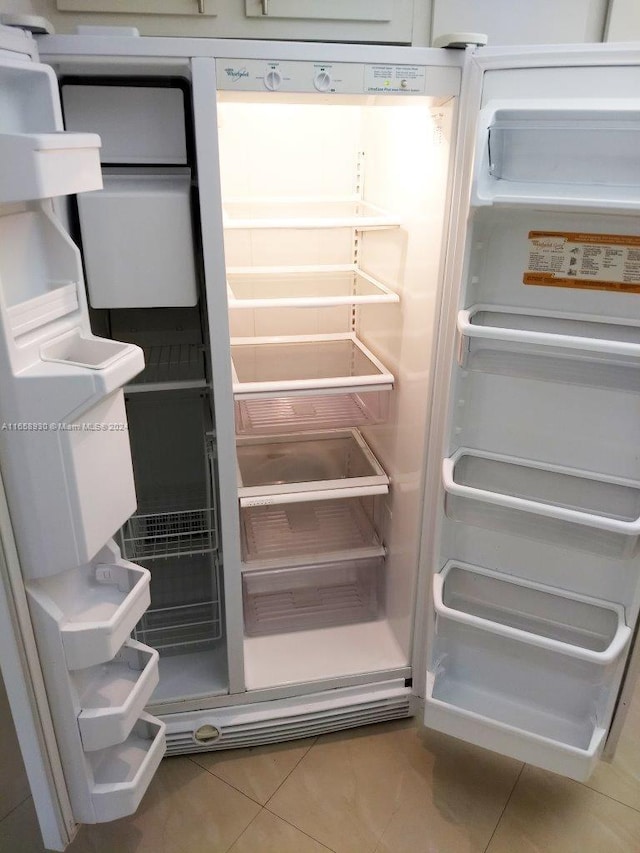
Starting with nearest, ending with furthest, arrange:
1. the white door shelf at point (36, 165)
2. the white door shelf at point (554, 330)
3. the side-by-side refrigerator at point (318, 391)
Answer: the white door shelf at point (36, 165), the side-by-side refrigerator at point (318, 391), the white door shelf at point (554, 330)

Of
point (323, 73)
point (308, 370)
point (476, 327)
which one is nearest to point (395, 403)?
point (308, 370)

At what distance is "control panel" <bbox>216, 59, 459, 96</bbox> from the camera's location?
48.3 inches

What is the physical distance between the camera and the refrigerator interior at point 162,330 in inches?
51.8

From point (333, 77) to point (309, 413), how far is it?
1.04 meters

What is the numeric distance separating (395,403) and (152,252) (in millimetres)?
854

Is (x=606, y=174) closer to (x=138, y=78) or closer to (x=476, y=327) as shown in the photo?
(x=476, y=327)

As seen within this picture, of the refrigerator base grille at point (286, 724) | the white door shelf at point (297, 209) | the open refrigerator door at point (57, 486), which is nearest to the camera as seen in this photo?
the open refrigerator door at point (57, 486)

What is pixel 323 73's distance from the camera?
126 centimetres

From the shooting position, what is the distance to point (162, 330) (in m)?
1.92

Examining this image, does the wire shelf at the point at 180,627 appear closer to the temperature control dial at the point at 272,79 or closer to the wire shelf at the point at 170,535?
the wire shelf at the point at 170,535

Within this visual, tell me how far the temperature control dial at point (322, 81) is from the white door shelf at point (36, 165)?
536 millimetres

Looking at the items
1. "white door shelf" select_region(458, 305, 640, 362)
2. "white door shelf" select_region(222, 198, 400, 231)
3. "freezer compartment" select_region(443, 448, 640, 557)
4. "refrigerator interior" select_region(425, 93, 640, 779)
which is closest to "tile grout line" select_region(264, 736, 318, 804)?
"refrigerator interior" select_region(425, 93, 640, 779)

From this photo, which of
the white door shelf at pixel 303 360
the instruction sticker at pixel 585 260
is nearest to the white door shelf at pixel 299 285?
the white door shelf at pixel 303 360

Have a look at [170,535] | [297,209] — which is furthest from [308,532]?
[297,209]
